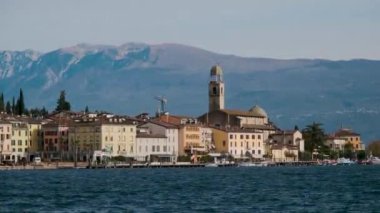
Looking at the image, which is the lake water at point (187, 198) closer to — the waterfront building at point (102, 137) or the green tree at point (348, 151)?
the waterfront building at point (102, 137)

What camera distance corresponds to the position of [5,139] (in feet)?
440

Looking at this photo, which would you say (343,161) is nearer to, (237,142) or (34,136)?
(237,142)

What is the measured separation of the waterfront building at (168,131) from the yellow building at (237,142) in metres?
9.95

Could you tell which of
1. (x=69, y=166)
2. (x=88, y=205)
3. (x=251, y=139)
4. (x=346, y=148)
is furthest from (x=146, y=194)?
(x=346, y=148)

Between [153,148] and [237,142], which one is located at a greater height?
[237,142]

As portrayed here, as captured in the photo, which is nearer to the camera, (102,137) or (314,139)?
(102,137)

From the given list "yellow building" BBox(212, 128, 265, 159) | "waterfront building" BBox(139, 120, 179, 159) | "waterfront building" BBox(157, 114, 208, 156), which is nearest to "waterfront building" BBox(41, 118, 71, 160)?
"waterfront building" BBox(139, 120, 179, 159)

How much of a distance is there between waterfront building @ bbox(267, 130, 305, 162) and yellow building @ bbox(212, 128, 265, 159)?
16.2 feet

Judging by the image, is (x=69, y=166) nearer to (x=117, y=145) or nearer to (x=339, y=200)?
(x=117, y=145)

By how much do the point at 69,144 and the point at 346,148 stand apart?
73812mm

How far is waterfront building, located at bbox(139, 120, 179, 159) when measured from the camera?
144 m

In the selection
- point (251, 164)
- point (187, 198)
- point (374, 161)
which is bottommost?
point (187, 198)

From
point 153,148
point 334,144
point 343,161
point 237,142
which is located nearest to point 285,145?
point 343,161

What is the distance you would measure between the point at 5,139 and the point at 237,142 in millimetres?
37014
